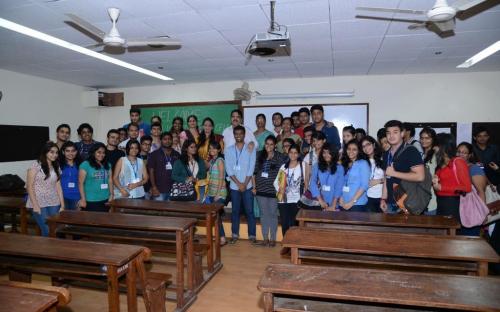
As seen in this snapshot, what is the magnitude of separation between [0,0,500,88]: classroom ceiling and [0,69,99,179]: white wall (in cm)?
30

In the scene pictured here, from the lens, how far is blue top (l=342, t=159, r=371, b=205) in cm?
335

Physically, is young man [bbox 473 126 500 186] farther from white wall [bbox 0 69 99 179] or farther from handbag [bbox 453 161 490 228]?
white wall [bbox 0 69 99 179]

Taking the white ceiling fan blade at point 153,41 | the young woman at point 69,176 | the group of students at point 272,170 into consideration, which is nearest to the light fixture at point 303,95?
the group of students at point 272,170

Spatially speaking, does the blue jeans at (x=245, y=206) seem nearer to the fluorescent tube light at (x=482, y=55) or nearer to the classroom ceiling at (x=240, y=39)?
the classroom ceiling at (x=240, y=39)

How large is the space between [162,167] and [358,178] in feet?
8.49

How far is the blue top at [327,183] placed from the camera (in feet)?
11.6

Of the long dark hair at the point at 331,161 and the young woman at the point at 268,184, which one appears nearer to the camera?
the long dark hair at the point at 331,161

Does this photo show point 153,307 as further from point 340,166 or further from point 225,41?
point 225,41

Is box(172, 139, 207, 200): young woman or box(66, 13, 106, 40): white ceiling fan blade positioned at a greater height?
box(66, 13, 106, 40): white ceiling fan blade

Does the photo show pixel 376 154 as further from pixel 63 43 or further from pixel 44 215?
pixel 63 43

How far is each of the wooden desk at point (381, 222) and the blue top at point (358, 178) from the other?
1.71 ft

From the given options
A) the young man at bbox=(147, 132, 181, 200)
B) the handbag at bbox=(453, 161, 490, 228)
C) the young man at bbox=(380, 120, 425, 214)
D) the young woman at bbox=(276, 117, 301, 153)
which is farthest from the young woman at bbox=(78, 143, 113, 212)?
the handbag at bbox=(453, 161, 490, 228)

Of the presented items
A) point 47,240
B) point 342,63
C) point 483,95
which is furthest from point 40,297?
point 483,95

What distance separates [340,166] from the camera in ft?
11.7
